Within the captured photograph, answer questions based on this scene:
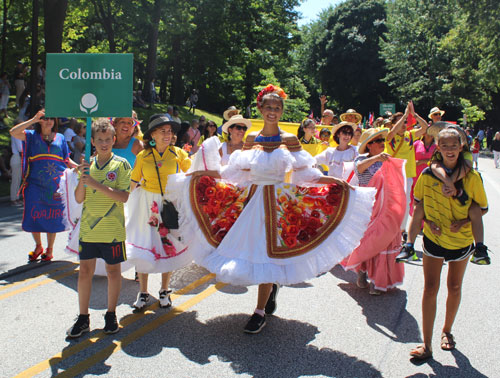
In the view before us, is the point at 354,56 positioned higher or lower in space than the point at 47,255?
higher

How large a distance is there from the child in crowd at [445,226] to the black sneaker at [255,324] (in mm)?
1400

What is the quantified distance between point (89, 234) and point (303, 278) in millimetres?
1992

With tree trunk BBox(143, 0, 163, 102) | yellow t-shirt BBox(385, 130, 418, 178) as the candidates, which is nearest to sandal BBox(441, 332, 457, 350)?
yellow t-shirt BBox(385, 130, 418, 178)

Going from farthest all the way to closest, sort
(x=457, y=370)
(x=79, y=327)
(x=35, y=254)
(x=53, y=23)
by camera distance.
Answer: (x=53, y=23) < (x=35, y=254) < (x=79, y=327) < (x=457, y=370)

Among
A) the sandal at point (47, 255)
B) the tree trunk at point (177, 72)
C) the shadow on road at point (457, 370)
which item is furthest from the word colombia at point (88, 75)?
the tree trunk at point (177, 72)

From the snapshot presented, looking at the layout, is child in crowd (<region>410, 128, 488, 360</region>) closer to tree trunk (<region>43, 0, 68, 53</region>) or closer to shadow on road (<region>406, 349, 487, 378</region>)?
shadow on road (<region>406, 349, 487, 378</region>)

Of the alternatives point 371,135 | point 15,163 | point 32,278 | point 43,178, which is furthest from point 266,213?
point 15,163

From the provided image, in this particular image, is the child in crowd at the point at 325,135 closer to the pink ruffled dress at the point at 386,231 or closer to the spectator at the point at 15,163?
the pink ruffled dress at the point at 386,231

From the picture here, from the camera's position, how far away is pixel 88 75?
487 centimetres

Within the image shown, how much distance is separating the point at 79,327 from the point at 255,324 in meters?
1.64

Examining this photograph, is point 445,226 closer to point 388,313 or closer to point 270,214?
point 270,214

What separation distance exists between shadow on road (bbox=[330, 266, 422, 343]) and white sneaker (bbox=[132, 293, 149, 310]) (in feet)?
7.82

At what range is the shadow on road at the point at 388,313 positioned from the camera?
200 inches

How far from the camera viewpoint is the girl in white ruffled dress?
4.67 m
